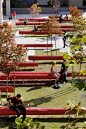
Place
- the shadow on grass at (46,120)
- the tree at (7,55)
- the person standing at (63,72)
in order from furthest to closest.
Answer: the person standing at (63,72), the tree at (7,55), the shadow on grass at (46,120)

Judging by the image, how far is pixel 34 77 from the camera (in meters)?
13.4

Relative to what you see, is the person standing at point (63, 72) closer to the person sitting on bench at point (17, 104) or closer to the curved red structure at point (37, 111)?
the curved red structure at point (37, 111)

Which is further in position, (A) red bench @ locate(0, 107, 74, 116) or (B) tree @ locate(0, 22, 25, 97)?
(B) tree @ locate(0, 22, 25, 97)

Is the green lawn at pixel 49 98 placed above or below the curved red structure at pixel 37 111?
below

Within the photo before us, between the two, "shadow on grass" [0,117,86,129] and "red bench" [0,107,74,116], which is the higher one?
"red bench" [0,107,74,116]

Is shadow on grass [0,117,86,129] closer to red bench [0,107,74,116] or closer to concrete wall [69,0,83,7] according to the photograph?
red bench [0,107,74,116]

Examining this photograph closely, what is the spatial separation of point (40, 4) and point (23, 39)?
21569mm

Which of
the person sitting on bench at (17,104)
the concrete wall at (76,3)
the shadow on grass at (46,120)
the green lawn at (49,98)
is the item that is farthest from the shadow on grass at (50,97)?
the concrete wall at (76,3)

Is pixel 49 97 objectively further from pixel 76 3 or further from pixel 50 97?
pixel 76 3

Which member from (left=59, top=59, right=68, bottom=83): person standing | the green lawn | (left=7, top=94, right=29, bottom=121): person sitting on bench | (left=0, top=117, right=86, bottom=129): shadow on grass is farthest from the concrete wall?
(left=7, top=94, right=29, bottom=121): person sitting on bench

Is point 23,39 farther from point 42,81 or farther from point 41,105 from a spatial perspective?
point 41,105

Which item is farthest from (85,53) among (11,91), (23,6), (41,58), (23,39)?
(23,6)

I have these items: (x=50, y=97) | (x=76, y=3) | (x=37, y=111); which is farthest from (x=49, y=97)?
(x=76, y=3)

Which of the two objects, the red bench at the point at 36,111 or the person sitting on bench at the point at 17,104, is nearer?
the person sitting on bench at the point at 17,104
